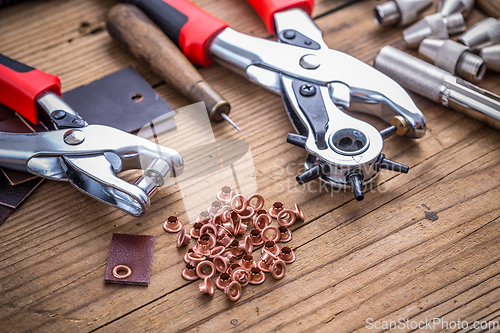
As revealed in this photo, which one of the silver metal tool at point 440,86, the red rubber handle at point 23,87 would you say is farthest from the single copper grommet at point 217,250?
the silver metal tool at point 440,86

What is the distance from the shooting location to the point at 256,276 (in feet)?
3.05

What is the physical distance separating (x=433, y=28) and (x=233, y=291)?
99 centimetres

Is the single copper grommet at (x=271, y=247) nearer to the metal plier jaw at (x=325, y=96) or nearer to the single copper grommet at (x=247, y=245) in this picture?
the single copper grommet at (x=247, y=245)

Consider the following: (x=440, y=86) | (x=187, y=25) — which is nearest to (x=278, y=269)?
(x=440, y=86)

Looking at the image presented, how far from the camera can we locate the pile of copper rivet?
930mm

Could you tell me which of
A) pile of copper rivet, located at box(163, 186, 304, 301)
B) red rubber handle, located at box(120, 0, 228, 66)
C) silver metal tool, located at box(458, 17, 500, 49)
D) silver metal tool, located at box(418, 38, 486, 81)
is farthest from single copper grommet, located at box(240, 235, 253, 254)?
silver metal tool, located at box(458, 17, 500, 49)

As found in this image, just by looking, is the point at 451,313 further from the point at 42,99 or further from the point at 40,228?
the point at 42,99

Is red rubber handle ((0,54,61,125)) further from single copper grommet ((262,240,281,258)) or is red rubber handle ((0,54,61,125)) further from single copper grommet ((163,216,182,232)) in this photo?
single copper grommet ((262,240,281,258))

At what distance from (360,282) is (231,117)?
0.58m

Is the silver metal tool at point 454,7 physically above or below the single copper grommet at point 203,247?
above

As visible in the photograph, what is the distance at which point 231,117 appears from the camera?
4.13 feet

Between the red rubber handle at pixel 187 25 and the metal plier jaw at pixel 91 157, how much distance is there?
1.31ft

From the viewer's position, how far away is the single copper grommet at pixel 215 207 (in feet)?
3.47

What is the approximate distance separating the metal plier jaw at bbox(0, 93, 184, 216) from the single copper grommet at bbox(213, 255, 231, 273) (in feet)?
0.64
